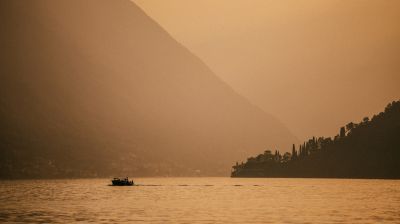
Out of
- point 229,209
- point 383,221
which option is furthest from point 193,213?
point 383,221

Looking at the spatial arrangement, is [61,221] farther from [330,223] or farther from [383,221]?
[383,221]

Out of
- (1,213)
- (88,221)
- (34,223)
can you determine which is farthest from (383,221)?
(1,213)

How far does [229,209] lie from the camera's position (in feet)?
433

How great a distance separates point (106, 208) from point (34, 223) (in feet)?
130

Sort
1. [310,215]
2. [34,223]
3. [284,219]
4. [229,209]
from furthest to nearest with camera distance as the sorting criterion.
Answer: [229,209], [310,215], [284,219], [34,223]

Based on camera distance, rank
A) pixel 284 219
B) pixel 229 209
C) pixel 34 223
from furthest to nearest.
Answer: pixel 229 209
pixel 284 219
pixel 34 223

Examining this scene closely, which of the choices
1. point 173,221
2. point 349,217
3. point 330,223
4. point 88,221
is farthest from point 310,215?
point 88,221

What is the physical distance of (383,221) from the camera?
336 ft

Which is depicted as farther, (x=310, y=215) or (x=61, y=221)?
(x=310, y=215)

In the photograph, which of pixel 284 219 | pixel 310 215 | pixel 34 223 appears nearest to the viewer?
pixel 34 223

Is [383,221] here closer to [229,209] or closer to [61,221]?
[229,209]

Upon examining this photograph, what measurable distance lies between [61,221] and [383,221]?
5235 cm

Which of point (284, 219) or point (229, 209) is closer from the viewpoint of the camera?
point (284, 219)

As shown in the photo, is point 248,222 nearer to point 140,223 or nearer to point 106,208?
point 140,223
